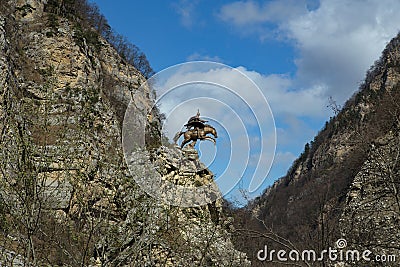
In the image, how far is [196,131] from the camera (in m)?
11.6

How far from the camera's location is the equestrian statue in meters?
11.2

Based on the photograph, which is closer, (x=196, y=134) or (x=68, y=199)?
(x=68, y=199)

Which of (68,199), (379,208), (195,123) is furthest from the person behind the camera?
(195,123)

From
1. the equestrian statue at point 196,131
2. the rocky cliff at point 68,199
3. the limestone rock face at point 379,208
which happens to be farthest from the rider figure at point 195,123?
the limestone rock face at point 379,208

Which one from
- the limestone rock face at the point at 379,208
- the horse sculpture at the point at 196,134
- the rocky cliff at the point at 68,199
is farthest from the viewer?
the horse sculpture at the point at 196,134

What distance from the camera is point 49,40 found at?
86.9 ft

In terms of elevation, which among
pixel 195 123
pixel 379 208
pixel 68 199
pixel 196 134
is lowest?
pixel 68 199

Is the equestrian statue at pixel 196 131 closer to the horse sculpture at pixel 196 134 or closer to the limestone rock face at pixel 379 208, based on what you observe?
the horse sculpture at pixel 196 134

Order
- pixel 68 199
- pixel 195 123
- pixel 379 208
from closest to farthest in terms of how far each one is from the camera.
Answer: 1. pixel 68 199
2. pixel 379 208
3. pixel 195 123

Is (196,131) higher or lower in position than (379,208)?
higher

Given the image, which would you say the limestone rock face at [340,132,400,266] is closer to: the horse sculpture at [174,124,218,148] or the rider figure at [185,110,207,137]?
the horse sculpture at [174,124,218,148]

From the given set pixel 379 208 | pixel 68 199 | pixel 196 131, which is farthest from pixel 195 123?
pixel 68 199

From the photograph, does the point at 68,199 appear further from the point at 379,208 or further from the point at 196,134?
the point at 196,134

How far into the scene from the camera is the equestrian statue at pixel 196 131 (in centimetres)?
1120
